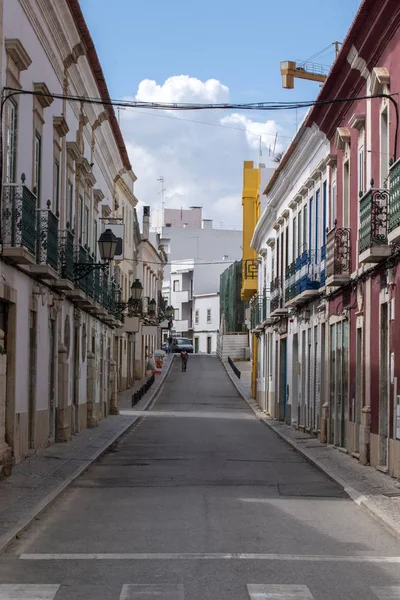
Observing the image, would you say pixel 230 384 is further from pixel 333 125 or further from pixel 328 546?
pixel 328 546

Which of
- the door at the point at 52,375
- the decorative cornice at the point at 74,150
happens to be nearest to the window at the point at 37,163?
the door at the point at 52,375

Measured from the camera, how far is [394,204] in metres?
13.9

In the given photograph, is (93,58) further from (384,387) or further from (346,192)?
(384,387)

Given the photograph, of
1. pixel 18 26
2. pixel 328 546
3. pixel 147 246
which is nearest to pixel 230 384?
pixel 147 246

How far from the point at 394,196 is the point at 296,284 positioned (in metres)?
13.7

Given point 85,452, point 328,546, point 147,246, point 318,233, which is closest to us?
point 328,546

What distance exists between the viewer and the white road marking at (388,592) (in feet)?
25.2

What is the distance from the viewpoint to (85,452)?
1933cm

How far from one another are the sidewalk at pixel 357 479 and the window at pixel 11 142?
6.57 m

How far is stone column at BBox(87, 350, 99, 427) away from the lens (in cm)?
2766

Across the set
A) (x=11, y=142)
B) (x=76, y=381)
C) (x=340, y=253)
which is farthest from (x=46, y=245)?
(x=76, y=381)

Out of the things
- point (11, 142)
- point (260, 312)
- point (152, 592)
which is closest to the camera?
point (152, 592)

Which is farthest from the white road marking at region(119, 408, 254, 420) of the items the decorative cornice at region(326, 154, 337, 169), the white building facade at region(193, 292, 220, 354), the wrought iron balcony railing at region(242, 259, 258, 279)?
the white building facade at region(193, 292, 220, 354)

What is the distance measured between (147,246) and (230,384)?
1277 cm
